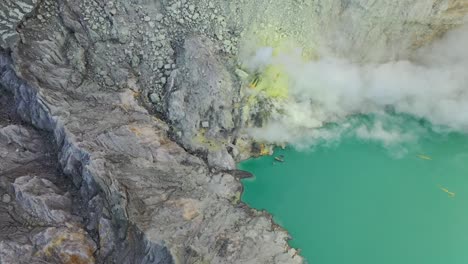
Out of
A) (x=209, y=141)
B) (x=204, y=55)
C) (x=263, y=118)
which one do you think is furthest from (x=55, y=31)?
(x=263, y=118)

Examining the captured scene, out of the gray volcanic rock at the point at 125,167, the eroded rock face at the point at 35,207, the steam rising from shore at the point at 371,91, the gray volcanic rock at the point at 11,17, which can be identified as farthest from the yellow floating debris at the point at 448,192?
the gray volcanic rock at the point at 11,17

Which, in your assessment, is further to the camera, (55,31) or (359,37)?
(359,37)

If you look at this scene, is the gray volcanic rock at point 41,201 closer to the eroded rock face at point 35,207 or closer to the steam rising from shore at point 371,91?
the eroded rock face at point 35,207

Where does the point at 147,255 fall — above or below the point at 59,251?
above

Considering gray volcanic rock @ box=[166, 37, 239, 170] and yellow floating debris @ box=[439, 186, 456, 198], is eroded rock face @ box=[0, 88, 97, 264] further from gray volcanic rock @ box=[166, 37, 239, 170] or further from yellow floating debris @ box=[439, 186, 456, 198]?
yellow floating debris @ box=[439, 186, 456, 198]

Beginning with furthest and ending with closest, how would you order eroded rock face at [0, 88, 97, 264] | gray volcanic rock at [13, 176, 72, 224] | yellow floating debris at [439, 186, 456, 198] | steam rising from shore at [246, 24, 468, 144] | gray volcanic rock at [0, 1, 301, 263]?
steam rising from shore at [246, 24, 468, 144] → yellow floating debris at [439, 186, 456, 198] → gray volcanic rock at [0, 1, 301, 263] → gray volcanic rock at [13, 176, 72, 224] → eroded rock face at [0, 88, 97, 264]

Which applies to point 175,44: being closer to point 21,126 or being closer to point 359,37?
point 21,126

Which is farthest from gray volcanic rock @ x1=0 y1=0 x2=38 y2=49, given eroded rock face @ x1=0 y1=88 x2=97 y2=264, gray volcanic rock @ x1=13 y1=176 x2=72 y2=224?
gray volcanic rock @ x1=13 y1=176 x2=72 y2=224

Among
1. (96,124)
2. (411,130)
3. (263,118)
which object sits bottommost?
(96,124)
